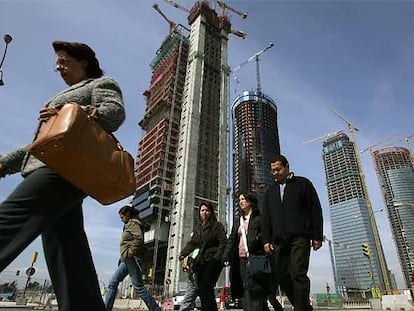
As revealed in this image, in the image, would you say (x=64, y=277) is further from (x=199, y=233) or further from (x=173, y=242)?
(x=173, y=242)

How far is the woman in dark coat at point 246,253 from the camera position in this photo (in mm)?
3986

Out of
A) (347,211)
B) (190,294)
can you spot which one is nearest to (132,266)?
(190,294)

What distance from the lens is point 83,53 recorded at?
2373 millimetres

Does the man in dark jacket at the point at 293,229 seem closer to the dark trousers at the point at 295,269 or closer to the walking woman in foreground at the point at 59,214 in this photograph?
the dark trousers at the point at 295,269

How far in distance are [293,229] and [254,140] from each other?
11653 cm

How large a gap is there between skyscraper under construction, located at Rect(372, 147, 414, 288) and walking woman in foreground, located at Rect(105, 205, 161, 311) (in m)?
91.3

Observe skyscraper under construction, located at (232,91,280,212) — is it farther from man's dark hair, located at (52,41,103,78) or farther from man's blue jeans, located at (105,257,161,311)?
man's dark hair, located at (52,41,103,78)

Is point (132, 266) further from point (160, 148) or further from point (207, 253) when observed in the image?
point (160, 148)

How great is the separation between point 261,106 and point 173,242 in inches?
3349

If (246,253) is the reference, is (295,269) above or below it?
below

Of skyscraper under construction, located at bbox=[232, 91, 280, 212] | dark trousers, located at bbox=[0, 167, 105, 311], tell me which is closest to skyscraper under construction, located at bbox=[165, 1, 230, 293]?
skyscraper under construction, located at bbox=[232, 91, 280, 212]

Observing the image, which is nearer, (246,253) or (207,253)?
(246,253)

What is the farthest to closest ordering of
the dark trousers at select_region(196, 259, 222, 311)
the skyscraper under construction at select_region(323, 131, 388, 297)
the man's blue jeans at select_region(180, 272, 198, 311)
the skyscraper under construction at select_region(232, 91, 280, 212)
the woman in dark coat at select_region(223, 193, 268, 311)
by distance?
the skyscraper under construction at select_region(232, 91, 280, 212), the skyscraper under construction at select_region(323, 131, 388, 297), the man's blue jeans at select_region(180, 272, 198, 311), the dark trousers at select_region(196, 259, 222, 311), the woman in dark coat at select_region(223, 193, 268, 311)

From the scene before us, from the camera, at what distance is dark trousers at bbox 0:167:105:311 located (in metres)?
1.63
